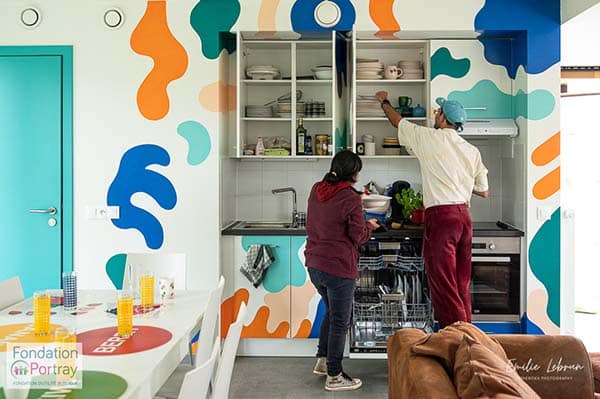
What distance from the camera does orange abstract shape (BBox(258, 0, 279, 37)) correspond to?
469 cm

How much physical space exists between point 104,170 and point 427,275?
93.9 inches

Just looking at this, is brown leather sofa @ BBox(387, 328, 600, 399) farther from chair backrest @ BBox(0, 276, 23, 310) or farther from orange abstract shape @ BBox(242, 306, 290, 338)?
orange abstract shape @ BBox(242, 306, 290, 338)

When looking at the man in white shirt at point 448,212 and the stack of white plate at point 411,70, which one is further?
the stack of white plate at point 411,70

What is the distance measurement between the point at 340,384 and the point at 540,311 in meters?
1.57

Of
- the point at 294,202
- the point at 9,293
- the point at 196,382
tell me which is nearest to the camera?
the point at 196,382

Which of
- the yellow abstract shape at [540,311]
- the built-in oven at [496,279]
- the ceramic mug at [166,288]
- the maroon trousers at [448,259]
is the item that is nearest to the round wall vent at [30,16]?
the ceramic mug at [166,288]

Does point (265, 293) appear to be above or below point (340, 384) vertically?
above

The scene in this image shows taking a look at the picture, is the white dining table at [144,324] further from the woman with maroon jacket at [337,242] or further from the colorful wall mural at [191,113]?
the colorful wall mural at [191,113]

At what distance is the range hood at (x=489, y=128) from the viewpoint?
4.75m

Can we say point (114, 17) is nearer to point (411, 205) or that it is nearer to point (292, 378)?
point (411, 205)

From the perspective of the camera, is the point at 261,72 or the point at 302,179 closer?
the point at 261,72

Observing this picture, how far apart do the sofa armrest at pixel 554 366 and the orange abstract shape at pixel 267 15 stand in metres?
2.92

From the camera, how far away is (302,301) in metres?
4.76

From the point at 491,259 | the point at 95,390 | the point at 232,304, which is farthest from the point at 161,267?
the point at 491,259
